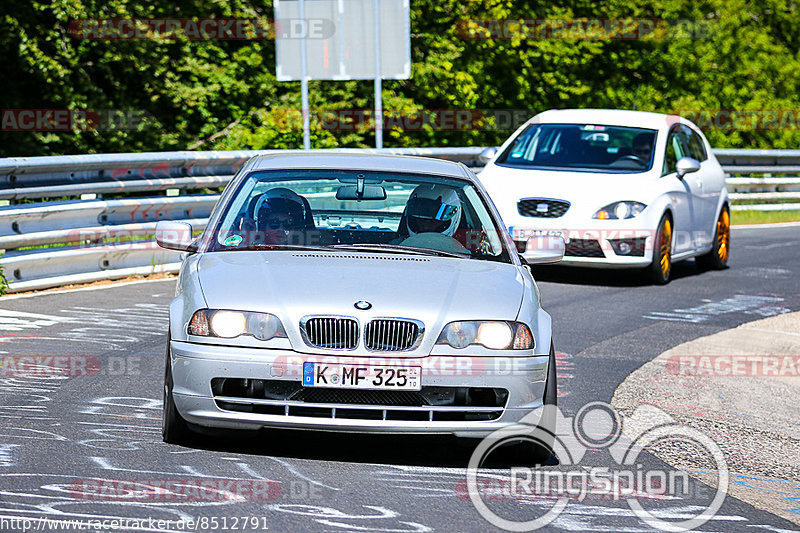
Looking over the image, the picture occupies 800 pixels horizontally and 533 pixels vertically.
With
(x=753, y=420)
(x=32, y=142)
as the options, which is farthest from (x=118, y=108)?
(x=753, y=420)

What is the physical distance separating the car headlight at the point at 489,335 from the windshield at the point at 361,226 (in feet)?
2.96

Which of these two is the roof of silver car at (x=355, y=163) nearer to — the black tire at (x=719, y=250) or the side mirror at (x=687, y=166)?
the side mirror at (x=687, y=166)

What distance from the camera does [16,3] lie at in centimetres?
2334

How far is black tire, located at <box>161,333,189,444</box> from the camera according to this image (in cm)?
625

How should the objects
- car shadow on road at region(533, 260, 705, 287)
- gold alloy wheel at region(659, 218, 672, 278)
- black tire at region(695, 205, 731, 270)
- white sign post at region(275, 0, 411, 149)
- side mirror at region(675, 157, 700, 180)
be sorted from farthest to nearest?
white sign post at region(275, 0, 411, 149) < black tire at region(695, 205, 731, 270) < side mirror at region(675, 157, 700, 180) < car shadow on road at region(533, 260, 705, 287) < gold alloy wheel at region(659, 218, 672, 278)

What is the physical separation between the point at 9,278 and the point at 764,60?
31999 millimetres

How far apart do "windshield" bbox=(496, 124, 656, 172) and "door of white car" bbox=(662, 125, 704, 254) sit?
0.28 m

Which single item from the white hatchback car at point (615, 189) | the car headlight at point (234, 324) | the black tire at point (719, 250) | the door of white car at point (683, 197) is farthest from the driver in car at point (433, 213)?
the black tire at point (719, 250)

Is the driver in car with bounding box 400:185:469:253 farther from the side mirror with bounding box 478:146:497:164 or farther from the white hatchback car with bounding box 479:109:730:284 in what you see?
the side mirror with bounding box 478:146:497:164

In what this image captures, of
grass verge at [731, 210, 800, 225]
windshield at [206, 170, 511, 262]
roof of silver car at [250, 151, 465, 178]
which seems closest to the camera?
windshield at [206, 170, 511, 262]

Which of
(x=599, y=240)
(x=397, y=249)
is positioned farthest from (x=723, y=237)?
(x=397, y=249)

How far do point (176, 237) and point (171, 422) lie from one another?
4.62 ft

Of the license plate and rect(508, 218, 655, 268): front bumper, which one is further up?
the license plate

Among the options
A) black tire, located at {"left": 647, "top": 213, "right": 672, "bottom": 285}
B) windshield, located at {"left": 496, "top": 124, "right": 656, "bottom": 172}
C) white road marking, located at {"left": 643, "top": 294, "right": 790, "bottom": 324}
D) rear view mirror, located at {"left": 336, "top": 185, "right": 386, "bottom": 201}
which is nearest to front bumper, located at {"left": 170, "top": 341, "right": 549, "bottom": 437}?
rear view mirror, located at {"left": 336, "top": 185, "right": 386, "bottom": 201}
